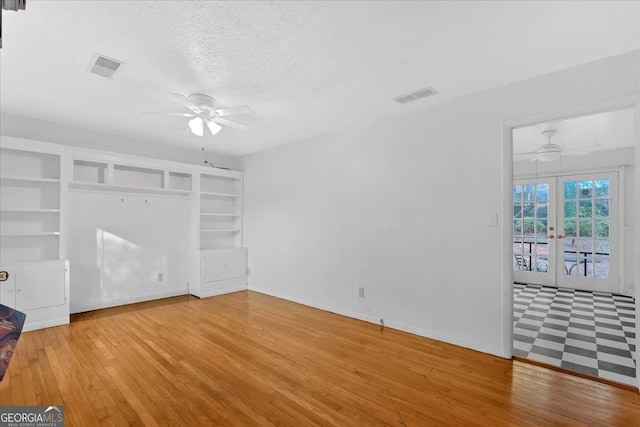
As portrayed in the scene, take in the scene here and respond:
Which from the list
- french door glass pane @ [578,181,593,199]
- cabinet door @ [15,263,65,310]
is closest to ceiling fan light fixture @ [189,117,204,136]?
cabinet door @ [15,263,65,310]

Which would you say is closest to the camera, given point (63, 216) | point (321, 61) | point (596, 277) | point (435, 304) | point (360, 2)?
point (360, 2)

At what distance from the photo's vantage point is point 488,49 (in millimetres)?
2393

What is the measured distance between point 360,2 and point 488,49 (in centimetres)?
116

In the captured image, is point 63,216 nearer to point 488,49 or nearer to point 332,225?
point 332,225

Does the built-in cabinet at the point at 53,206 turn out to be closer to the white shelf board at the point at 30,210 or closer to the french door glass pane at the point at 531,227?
the white shelf board at the point at 30,210

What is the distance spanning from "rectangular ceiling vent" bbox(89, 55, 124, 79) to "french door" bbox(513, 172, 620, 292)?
7028 millimetres

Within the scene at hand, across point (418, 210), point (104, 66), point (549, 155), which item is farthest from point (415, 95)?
point (104, 66)

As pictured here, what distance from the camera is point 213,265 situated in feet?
17.5

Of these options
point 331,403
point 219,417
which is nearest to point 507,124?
point 331,403

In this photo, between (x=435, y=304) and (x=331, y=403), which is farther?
(x=435, y=304)

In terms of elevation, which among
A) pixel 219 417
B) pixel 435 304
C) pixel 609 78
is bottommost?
pixel 219 417

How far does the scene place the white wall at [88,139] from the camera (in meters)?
3.88

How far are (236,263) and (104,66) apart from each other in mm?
3733

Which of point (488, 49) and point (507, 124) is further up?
point (488, 49)
